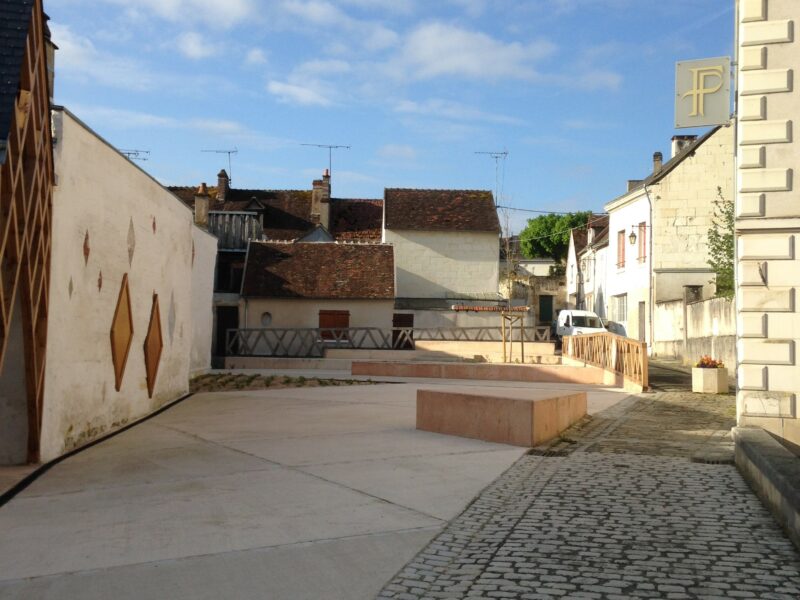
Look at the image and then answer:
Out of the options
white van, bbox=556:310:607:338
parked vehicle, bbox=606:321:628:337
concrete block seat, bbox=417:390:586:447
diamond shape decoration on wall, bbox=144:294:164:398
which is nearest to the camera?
concrete block seat, bbox=417:390:586:447

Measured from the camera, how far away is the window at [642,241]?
33.0 m

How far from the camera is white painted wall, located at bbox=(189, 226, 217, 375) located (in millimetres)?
18750

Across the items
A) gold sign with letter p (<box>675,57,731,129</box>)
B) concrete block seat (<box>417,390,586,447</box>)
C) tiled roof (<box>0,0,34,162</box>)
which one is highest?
gold sign with letter p (<box>675,57,731,129</box>)

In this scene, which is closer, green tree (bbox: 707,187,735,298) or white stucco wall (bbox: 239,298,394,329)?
green tree (bbox: 707,187,735,298)

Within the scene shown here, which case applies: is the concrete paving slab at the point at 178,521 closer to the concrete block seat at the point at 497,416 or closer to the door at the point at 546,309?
the concrete block seat at the point at 497,416

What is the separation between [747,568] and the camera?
4.97 meters

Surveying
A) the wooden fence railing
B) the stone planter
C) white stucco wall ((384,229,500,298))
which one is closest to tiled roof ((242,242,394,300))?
white stucco wall ((384,229,500,298))

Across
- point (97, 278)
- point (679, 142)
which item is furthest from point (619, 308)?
point (97, 278)

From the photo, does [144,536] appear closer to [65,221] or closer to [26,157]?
[26,157]

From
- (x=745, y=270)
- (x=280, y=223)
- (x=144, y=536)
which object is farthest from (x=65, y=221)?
(x=280, y=223)

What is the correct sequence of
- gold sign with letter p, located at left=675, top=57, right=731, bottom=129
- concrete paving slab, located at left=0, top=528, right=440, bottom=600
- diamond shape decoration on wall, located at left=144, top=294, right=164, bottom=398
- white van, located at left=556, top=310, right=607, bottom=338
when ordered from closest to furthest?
1. concrete paving slab, located at left=0, top=528, right=440, bottom=600
2. gold sign with letter p, located at left=675, top=57, right=731, bottom=129
3. diamond shape decoration on wall, located at left=144, top=294, right=164, bottom=398
4. white van, located at left=556, top=310, right=607, bottom=338

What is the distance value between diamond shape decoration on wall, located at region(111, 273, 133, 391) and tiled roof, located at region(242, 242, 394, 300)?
21.7 meters

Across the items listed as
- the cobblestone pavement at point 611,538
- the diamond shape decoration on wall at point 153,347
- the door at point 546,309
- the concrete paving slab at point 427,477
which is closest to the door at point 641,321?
the door at point 546,309

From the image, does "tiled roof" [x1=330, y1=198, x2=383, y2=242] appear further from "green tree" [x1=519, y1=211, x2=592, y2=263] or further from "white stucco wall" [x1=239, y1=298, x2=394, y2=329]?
"green tree" [x1=519, y1=211, x2=592, y2=263]
